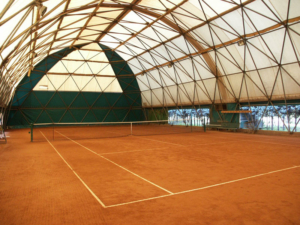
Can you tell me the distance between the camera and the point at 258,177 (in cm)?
772

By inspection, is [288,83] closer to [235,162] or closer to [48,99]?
[235,162]

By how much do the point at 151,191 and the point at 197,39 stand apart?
21907 mm

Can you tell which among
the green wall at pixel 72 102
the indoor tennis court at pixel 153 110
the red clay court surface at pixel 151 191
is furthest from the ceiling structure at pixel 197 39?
the green wall at pixel 72 102

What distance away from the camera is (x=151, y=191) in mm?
6473

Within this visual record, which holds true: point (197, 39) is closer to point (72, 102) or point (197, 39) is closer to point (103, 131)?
point (103, 131)

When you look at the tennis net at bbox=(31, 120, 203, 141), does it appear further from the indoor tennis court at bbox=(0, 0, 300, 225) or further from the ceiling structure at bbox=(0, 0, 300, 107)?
the ceiling structure at bbox=(0, 0, 300, 107)

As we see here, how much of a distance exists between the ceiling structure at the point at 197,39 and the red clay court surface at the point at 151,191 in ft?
22.8

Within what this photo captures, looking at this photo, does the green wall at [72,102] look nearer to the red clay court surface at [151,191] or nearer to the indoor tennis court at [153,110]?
the indoor tennis court at [153,110]

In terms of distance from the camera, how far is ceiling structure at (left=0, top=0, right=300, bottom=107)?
17.8 metres

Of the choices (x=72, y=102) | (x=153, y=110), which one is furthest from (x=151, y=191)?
(x=153, y=110)

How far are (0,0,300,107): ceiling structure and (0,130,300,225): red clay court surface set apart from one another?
696 centimetres

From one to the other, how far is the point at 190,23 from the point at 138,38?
783 centimetres

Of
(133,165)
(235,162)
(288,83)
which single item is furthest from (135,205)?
(288,83)

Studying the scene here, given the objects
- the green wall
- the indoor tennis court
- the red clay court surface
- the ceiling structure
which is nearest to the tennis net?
the indoor tennis court
